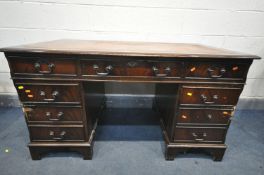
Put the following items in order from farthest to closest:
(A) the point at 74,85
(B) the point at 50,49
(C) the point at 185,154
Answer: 1. (C) the point at 185,154
2. (A) the point at 74,85
3. (B) the point at 50,49

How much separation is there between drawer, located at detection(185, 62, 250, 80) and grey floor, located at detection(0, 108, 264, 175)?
0.74 metres

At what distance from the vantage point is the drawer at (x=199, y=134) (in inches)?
48.7

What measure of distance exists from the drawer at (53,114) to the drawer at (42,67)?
0.26 m

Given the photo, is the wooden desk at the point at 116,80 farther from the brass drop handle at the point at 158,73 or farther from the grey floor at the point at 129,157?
the grey floor at the point at 129,157

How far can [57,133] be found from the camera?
122 cm

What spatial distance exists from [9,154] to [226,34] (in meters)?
2.40

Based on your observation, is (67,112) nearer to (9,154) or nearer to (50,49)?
(50,49)

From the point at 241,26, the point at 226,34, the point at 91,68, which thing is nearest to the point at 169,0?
the point at 226,34

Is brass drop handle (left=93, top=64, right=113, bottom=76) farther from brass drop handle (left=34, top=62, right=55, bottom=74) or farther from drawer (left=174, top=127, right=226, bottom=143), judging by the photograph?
drawer (left=174, top=127, right=226, bottom=143)

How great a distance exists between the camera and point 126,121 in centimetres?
184

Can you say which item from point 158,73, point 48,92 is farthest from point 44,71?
point 158,73

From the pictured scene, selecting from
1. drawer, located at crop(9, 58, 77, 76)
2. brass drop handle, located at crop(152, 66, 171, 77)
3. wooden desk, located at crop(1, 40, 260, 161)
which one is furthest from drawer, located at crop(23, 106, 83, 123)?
brass drop handle, located at crop(152, 66, 171, 77)

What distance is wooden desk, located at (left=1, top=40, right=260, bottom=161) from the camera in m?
1.00

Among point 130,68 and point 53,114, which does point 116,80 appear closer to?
point 130,68
